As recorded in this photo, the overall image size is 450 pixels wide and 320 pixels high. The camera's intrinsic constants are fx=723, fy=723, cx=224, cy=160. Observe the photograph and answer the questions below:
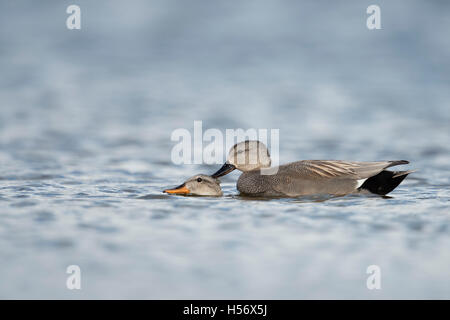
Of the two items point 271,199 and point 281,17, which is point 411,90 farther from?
point 271,199

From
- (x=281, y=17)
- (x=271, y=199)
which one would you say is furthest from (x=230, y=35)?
(x=271, y=199)

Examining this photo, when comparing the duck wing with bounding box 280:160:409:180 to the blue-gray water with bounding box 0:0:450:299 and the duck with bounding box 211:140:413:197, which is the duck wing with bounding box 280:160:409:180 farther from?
the blue-gray water with bounding box 0:0:450:299

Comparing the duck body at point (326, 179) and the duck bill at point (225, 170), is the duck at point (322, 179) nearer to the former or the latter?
the duck body at point (326, 179)

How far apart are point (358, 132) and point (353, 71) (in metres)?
3.76

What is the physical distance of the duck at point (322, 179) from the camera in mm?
8914

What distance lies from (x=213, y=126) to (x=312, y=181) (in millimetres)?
5077

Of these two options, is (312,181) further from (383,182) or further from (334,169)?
(383,182)

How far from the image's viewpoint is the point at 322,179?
9000mm

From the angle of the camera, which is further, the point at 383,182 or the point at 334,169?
the point at 334,169

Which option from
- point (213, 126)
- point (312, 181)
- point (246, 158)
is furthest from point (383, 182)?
point (213, 126)

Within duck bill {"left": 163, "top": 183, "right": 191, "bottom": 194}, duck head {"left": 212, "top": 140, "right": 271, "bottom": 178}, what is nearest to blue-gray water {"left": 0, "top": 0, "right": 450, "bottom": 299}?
duck bill {"left": 163, "top": 183, "right": 191, "bottom": 194}

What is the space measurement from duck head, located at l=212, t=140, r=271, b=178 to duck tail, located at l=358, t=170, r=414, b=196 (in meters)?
1.57

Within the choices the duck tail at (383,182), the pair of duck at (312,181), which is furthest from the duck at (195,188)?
the duck tail at (383,182)

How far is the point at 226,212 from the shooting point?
7.95 meters
